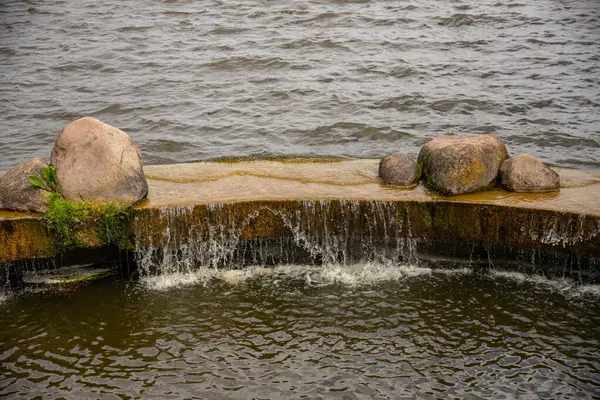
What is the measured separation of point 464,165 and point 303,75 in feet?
27.2

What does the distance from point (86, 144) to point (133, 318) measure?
2.33 m

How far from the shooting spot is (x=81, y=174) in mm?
8812

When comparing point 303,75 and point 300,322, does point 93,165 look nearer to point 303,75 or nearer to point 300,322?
point 300,322

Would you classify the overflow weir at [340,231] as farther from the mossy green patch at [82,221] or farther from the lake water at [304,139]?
the lake water at [304,139]

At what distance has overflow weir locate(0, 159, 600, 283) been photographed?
872 cm

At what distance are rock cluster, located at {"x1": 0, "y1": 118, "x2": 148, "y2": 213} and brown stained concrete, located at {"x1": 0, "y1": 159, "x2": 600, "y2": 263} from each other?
0.73ft

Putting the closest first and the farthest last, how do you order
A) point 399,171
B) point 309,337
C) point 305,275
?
point 309,337 → point 305,275 → point 399,171

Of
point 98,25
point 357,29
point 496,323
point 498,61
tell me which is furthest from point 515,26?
point 496,323

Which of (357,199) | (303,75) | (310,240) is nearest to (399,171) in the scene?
(357,199)

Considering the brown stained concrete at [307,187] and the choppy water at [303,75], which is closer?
the brown stained concrete at [307,187]

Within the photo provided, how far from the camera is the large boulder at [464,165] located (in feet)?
29.9

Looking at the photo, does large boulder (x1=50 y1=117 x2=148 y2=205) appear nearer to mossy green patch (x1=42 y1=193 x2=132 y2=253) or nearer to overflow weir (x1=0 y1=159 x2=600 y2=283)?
mossy green patch (x1=42 y1=193 x2=132 y2=253)

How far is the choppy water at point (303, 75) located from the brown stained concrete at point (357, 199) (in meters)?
2.76

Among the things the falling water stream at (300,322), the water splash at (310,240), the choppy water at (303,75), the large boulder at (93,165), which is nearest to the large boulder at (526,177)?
the water splash at (310,240)
